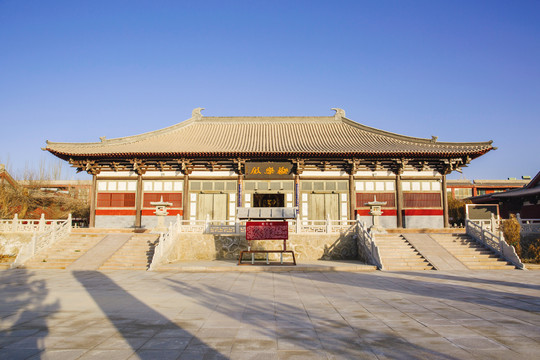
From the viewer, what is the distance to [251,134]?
2388cm

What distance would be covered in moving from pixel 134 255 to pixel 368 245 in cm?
983

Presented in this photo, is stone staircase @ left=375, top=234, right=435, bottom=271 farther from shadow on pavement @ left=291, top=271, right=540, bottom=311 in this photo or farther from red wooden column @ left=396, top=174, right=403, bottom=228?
red wooden column @ left=396, top=174, right=403, bottom=228

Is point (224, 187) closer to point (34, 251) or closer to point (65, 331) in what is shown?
point (34, 251)

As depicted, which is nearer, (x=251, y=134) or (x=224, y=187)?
(x=224, y=187)

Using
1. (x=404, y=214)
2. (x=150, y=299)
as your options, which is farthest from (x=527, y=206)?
(x=150, y=299)

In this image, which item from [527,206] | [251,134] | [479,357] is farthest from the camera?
[527,206]

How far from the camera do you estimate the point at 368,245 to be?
47.8 ft

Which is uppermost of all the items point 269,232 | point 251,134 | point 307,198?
point 251,134

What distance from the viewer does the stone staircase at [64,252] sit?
13.6 meters

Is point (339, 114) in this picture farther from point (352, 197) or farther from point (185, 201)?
point (185, 201)

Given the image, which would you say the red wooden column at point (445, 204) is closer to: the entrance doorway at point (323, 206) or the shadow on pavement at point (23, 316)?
the entrance doorway at point (323, 206)

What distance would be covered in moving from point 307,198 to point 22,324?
51.5ft

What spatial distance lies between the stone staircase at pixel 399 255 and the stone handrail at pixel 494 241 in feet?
10.8

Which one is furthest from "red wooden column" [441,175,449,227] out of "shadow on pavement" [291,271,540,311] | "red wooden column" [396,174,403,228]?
"shadow on pavement" [291,271,540,311]
